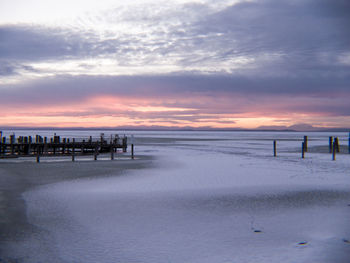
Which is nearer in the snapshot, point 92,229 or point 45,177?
point 92,229

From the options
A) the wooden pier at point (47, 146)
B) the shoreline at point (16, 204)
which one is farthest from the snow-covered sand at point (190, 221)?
the wooden pier at point (47, 146)

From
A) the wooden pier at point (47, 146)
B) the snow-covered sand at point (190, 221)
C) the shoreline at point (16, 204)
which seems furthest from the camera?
the wooden pier at point (47, 146)

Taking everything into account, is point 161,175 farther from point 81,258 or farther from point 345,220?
point 81,258

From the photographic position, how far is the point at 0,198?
43.2ft

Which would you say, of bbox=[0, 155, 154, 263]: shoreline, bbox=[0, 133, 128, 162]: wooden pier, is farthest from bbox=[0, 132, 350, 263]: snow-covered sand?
bbox=[0, 133, 128, 162]: wooden pier

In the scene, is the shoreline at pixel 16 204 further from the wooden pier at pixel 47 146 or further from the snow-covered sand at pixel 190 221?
the wooden pier at pixel 47 146

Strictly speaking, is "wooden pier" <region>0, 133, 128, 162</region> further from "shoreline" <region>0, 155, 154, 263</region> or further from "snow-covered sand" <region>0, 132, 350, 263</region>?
"snow-covered sand" <region>0, 132, 350, 263</region>

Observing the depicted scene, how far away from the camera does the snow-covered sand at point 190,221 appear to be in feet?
24.7

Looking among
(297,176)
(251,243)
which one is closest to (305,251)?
(251,243)

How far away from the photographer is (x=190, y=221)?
1016cm

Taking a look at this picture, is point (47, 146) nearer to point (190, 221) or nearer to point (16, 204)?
point (16, 204)

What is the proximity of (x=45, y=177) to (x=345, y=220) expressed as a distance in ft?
51.8

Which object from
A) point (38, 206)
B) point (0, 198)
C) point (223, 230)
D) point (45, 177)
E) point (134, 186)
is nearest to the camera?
point (223, 230)

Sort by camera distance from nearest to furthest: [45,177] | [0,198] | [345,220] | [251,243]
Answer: [251,243]
[345,220]
[0,198]
[45,177]
